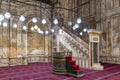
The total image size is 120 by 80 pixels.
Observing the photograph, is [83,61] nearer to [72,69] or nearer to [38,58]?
[72,69]

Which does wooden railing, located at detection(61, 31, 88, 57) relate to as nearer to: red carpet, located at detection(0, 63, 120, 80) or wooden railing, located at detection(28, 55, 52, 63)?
red carpet, located at detection(0, 63, 120, 80)

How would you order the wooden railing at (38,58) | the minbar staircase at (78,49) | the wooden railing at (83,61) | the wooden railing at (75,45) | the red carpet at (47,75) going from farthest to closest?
the wooden railing at (38,58), the wooden railing at (75,45), the minbar staircase at (78,49), the wooden railing at (83,61), the red carpet at (47,75)

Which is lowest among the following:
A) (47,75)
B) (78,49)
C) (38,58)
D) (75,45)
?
(47,75)

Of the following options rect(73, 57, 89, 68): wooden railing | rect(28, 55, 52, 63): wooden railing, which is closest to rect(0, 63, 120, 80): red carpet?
rect(73, 57, 89, 68): wooden railing

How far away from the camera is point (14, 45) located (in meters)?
10.4

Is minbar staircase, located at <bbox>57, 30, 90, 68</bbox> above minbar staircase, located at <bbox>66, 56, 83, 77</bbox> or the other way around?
above

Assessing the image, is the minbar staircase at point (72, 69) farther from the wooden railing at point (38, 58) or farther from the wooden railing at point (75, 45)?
the wooden railing at point (38, 58)

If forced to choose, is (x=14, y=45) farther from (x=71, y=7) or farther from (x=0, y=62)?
(x=71, y=7)

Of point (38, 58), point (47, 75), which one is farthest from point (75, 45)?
point (38, 58)

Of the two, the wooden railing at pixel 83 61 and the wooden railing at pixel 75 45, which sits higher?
the wooden railing at pixel 75 45

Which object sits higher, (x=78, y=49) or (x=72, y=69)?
(x=78, y=49)

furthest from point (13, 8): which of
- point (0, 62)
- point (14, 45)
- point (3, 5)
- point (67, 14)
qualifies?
point (67, 14)

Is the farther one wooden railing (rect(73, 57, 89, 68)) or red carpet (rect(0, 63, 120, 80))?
wooden railing (rect(73, 57, 89, 68))

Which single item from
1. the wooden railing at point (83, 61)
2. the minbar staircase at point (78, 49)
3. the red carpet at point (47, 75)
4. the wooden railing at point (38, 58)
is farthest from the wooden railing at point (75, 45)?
the wooden railing at point (38, 58)
